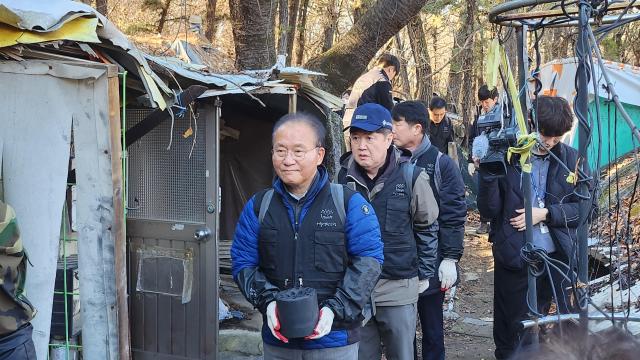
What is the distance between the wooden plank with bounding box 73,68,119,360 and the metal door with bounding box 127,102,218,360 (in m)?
0.95

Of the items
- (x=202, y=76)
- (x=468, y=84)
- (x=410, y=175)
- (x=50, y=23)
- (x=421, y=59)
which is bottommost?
(x=410, y=175)

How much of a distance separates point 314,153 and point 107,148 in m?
1.59

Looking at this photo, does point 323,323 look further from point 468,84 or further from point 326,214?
point 468,84

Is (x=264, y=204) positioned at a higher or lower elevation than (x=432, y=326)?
higher

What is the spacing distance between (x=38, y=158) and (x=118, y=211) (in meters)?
0.57

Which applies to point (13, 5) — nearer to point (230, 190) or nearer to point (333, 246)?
point (333, 246)

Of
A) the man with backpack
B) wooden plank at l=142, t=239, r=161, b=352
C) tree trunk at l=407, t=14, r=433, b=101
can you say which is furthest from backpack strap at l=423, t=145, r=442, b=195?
tree trunk at l=407, t=14, r=433, b=101

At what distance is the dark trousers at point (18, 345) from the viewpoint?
3.02 meters

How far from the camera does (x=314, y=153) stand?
311 cm

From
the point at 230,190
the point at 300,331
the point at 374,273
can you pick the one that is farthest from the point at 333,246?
the point at 230,190

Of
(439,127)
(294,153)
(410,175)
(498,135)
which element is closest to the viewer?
(294,153)

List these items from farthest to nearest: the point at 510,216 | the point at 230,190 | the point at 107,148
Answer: the point at 230,190
the point at 510,216
the point at 107,148

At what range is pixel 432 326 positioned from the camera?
201 inches

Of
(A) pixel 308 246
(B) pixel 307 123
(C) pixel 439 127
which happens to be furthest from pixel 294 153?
(C) pixel 439 127
